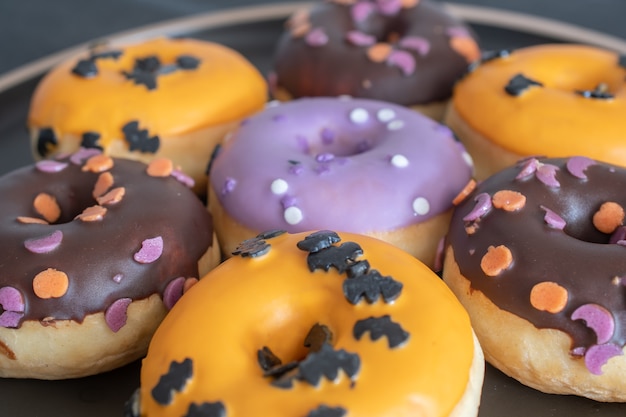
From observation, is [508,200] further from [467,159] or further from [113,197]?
[113,197]

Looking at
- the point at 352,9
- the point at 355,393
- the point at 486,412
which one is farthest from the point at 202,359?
the point at 352,9

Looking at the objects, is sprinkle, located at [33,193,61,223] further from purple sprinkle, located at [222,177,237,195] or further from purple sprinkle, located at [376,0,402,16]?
purple sprinkle, located at [376,0,402,16]

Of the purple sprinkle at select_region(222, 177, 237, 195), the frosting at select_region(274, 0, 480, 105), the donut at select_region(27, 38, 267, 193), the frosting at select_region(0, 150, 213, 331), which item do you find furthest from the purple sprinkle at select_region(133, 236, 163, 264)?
the frosting at select_region(274, 0, 480, 105)

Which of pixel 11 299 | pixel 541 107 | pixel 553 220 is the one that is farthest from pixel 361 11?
pixel 11 299

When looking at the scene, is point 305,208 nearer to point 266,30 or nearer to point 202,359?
point 202,359

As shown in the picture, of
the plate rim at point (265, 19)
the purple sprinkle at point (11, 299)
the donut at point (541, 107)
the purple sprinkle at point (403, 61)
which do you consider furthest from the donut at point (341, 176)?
the plate rim at point (265, 19)

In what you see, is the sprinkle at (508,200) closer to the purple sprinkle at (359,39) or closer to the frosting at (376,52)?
the frosting at (376,52)

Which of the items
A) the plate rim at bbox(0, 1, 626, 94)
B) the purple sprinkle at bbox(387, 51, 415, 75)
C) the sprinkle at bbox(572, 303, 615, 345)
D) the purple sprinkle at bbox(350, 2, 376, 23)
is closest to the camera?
the sprinkle at bbox(572, 303, 615, 345)
